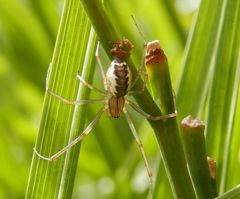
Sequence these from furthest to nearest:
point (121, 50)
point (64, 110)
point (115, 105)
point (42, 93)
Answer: point (42, 93), point (115, 105), point (64, 110), point (121, 50)

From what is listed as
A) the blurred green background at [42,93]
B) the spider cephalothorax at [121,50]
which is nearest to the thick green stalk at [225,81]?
the spider cephalothorax at [121,50]

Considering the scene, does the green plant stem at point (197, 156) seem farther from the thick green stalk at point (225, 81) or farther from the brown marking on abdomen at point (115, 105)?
the brown marking on abdomen at point (115, 105)

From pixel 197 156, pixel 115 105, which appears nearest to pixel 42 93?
pixel 115 105

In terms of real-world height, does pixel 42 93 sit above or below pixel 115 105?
above

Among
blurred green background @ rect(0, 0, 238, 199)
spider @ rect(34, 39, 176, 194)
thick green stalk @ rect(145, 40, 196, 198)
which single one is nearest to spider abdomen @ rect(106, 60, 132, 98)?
spider @ rect(34, 39, 176, 194)

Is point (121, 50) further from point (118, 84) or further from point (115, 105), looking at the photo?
point (115, 105)

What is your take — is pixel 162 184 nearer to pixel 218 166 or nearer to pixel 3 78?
pixel 218 166

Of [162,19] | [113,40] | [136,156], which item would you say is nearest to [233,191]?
[113,40]

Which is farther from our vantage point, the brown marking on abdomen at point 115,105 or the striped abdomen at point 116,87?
the brown marking on abdomen at point 115,105
